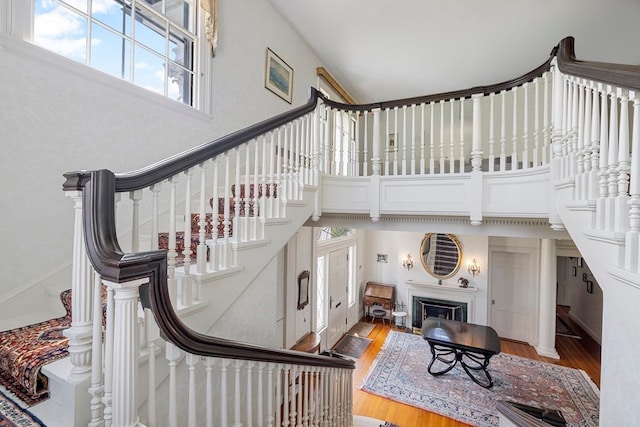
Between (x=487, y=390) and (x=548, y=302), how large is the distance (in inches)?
91.5

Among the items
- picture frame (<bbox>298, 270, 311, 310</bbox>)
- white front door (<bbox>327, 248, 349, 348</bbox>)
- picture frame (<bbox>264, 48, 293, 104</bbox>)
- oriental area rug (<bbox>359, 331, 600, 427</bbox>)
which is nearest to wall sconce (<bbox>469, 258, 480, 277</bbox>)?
oriental area rug (<bbox>359, 331, 600, 427</bbox>)

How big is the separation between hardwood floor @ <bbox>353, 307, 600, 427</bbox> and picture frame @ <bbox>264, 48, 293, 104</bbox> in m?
4.74

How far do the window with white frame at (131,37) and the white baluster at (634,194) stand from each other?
299 cm

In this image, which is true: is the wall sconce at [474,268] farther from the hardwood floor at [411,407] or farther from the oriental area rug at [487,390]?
the oriental area rug at [487,390]

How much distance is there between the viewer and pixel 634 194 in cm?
96

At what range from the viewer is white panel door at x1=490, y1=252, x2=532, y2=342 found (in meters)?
6.27

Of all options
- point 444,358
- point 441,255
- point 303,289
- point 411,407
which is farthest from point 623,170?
point 441,255

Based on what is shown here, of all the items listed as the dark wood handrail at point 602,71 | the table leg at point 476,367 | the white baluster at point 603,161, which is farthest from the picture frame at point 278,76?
the table leg at point 476,367

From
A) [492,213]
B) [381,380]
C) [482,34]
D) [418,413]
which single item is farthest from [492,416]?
[482,34]

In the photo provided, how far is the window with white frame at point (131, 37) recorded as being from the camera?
1.90m

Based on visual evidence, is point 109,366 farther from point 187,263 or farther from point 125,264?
point 187,263

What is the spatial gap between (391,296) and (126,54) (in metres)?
6.95

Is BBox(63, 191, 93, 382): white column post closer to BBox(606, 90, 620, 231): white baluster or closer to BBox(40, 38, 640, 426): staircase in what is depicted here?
BBox(40, 38, 640, 426): staircase

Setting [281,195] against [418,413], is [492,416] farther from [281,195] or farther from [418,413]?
[281,195]
